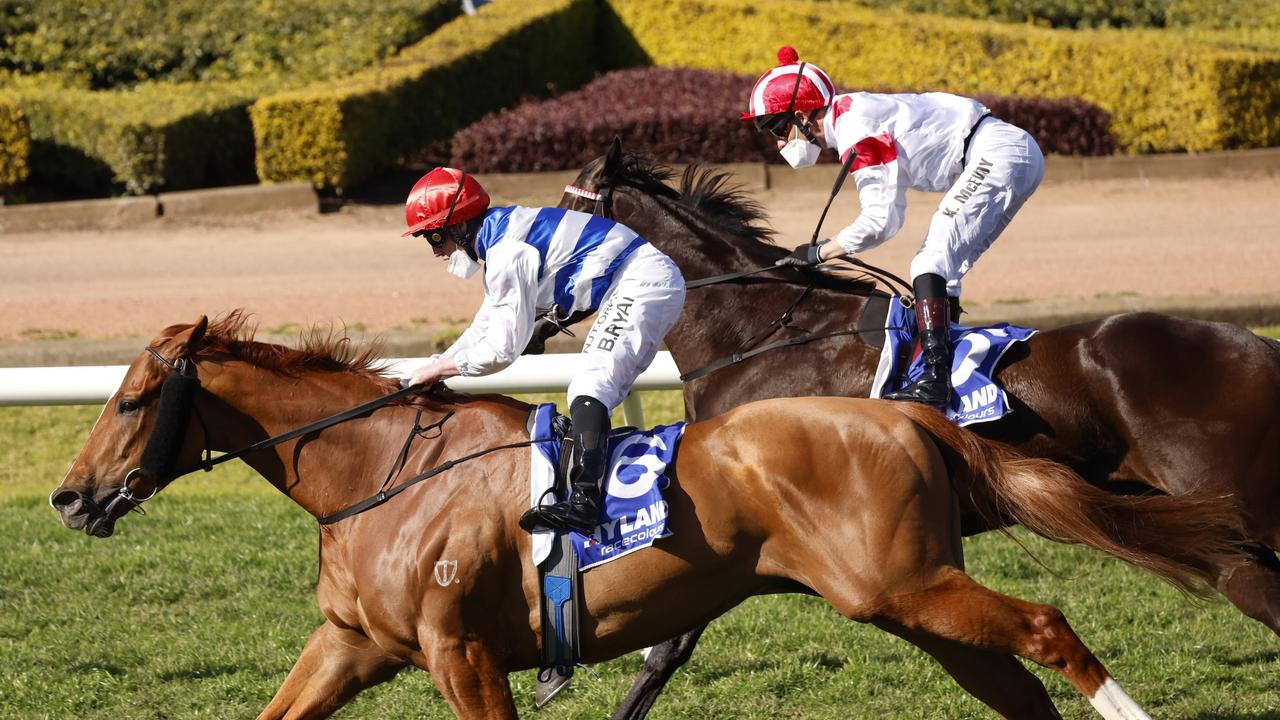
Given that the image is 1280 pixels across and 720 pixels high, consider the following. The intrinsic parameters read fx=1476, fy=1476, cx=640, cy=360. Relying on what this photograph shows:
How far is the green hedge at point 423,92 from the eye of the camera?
38.8ft

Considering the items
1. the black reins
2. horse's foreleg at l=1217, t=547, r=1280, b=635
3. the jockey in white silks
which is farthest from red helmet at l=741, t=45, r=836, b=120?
horse's foreleg at l=1217, t=547, r=1280, b=635

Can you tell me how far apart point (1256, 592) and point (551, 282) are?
235 cm

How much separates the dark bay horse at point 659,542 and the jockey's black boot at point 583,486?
12 cm

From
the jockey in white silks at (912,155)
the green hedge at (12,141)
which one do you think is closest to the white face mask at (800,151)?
the jockey in white silks at (912,155)

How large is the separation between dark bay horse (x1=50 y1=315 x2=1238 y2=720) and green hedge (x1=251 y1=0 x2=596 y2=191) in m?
7.98

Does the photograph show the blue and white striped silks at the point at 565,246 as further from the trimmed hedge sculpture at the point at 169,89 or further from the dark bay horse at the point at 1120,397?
the trimmed hedge sculpture at the point at 169,89

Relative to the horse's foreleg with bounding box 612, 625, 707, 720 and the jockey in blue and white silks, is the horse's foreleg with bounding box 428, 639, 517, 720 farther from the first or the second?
the horse's foreleg with bounding box 612, 625, 707, 720

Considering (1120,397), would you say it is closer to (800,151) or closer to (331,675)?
(800,151)

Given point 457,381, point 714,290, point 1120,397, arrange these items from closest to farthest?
1. point 1120,397
2. point 714,290
3. point 457,381

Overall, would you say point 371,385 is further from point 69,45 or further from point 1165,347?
point 69,45

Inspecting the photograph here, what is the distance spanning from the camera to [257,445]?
4.05 m

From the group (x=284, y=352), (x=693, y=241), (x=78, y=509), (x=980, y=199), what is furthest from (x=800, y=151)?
(x=78, y=509)

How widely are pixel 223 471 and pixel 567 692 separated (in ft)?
11.3

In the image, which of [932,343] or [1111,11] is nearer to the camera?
[932,343]
